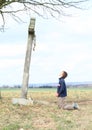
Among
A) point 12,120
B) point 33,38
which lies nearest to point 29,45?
point 33,38

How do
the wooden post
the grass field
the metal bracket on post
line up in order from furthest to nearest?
the metal bracket on post, the wooden post, the grass field

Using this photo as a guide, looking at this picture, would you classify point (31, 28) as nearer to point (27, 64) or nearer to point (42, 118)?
point (27, 64)

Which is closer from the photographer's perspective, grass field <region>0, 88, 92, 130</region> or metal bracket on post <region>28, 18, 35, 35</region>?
grass field <region>0, 88, 92, 130</region>

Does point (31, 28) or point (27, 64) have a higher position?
point (31, 28)

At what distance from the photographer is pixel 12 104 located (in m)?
16.5

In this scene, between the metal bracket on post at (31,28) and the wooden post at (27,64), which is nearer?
the wooden post at (27,64)

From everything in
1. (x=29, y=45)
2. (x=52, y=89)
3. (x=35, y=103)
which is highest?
(x=29, y=45)

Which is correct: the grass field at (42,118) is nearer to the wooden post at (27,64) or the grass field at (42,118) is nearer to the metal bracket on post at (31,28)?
the wooden post at (27,64)

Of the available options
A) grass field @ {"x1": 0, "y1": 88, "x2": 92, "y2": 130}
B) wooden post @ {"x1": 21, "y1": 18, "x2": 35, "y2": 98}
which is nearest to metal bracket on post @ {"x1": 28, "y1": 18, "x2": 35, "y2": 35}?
wooden post @ {"x1": 21, "y1": 18, "x2": 35, "y2": 98}

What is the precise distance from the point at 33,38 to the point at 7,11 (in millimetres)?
2473

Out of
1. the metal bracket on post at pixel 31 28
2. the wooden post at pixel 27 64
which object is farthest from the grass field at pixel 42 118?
the metal bracket on post at pixel 31 28

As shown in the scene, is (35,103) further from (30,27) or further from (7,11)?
(7,11)

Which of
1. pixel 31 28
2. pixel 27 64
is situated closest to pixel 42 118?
pixel 27 64

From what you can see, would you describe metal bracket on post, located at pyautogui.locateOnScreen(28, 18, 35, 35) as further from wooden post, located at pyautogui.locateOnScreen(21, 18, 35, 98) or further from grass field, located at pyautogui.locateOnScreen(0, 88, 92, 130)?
grass field, located at pyautogui.locateOnScreen(0, 88, 92, 130)
